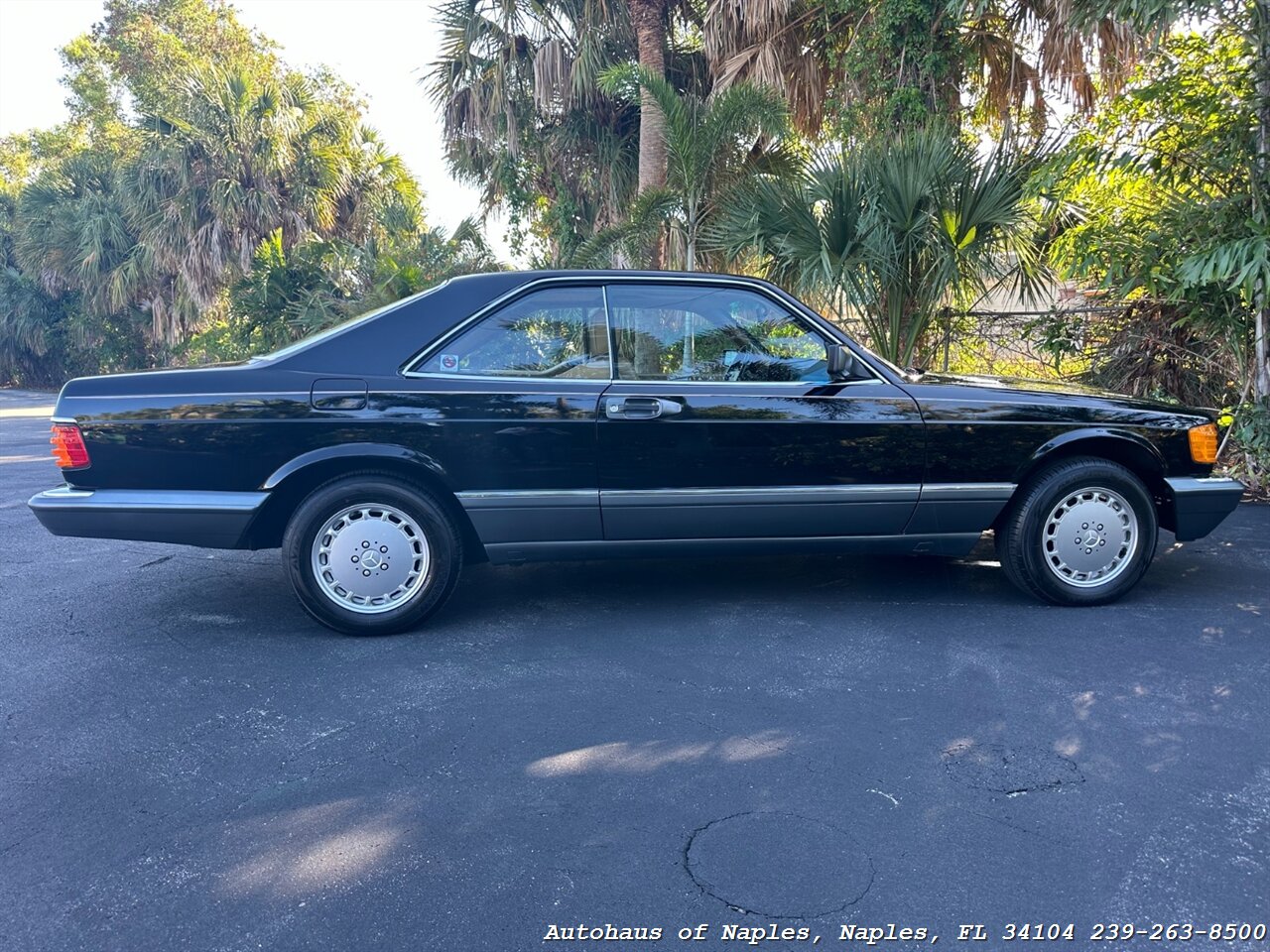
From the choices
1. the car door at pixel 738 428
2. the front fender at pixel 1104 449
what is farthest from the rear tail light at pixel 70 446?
the front fender at pixel 1104 449

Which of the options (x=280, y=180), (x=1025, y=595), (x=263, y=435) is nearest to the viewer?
(x=263, y=435)

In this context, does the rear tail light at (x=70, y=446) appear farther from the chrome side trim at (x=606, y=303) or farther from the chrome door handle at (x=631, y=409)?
the chrome door handle at (x=631, y=409)

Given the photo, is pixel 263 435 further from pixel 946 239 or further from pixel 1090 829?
pixel 946 239

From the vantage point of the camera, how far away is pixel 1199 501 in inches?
187

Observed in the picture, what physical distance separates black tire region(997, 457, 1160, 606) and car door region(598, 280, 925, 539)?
1.88 ft

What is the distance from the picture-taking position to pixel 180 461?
4.29 meters

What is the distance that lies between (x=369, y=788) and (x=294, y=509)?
1766mm

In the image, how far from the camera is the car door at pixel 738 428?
14.7 feet

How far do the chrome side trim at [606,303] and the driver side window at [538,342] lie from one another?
0.08 feet

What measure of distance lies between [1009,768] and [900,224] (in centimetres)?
570

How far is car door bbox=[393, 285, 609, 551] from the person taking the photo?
4.37 metres

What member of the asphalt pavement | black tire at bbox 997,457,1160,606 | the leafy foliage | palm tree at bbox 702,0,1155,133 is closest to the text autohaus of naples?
the asphalt pavement

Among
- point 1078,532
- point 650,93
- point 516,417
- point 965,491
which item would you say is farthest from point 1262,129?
point 650,93

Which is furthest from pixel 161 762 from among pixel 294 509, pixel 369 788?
pixel 294 509
